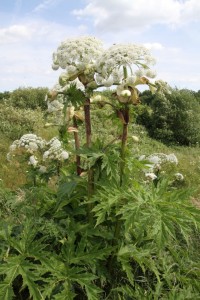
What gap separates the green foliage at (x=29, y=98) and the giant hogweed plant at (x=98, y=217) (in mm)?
16846

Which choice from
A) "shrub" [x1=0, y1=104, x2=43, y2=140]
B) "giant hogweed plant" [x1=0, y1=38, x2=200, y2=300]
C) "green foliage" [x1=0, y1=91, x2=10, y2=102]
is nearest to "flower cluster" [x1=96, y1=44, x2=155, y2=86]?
"giant hogweed plant" [x1=0, y1=38, x2=200, y2=300]

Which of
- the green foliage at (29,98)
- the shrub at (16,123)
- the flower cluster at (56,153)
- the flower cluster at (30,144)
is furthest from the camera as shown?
the green foliage at (29,98)

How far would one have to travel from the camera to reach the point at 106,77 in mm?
2803

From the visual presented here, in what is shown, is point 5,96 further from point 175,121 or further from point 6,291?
point 6,291

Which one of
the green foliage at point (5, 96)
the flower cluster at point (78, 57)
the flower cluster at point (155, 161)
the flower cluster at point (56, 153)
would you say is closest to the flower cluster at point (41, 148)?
Answer: the flower cluster at point (56, 153)

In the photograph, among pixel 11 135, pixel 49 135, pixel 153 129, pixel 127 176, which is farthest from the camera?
pixel 153 129

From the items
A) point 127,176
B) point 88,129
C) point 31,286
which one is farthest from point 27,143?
point 31,286

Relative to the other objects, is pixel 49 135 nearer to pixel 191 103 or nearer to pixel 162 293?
pixel 162 293

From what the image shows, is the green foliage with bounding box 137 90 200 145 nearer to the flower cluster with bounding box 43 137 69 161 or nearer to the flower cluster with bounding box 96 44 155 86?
the flower cluster with bounding box 43 137 69 161

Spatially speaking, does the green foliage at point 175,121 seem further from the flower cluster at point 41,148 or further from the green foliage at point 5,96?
the flower cluster at point 41,148

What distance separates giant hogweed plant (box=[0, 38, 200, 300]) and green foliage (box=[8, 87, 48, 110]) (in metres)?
16.8

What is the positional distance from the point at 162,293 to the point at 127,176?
98 centimetres

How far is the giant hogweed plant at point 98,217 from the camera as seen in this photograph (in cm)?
268

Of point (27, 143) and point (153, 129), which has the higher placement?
point (27, 143)
